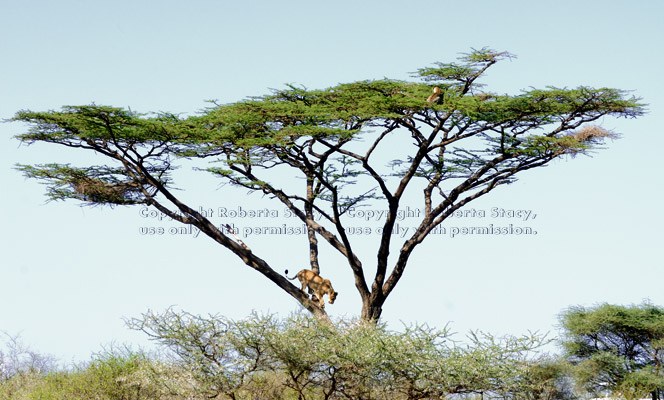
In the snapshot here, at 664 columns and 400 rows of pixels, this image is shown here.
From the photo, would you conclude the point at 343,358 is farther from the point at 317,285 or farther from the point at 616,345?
the point at 616,345

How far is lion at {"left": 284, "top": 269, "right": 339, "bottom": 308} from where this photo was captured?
1563 cm

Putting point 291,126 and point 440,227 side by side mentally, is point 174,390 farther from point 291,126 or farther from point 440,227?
point 440,227

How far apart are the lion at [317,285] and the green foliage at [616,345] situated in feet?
18.0

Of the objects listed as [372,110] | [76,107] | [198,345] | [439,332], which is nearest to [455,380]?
[439,332]

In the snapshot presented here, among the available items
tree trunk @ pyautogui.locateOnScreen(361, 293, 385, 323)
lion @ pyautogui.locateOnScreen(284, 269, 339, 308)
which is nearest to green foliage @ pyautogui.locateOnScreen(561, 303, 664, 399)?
tree trunk @ pyautogui.locateOnScreen(361, 293, 385, 323)

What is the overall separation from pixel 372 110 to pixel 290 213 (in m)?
3.39

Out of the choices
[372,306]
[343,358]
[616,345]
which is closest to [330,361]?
[343,358]

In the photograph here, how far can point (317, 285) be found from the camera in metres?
15.8

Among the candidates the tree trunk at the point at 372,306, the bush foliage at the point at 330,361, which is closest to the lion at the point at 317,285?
the tree trunk at the point at 372,306

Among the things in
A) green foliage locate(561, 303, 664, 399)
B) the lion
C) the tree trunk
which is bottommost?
green foliage locate(561, 303, 664, 399)

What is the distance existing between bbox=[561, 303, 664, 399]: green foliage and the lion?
548 cm

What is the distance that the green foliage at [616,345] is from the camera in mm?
17172

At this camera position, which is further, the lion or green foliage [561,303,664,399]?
green foliage [561,303,664,399]

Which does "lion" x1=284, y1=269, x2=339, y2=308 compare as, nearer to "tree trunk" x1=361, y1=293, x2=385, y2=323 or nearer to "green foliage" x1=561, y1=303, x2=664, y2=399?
"tree trunk" x1=361, y1=293, x2=385, y2=323
